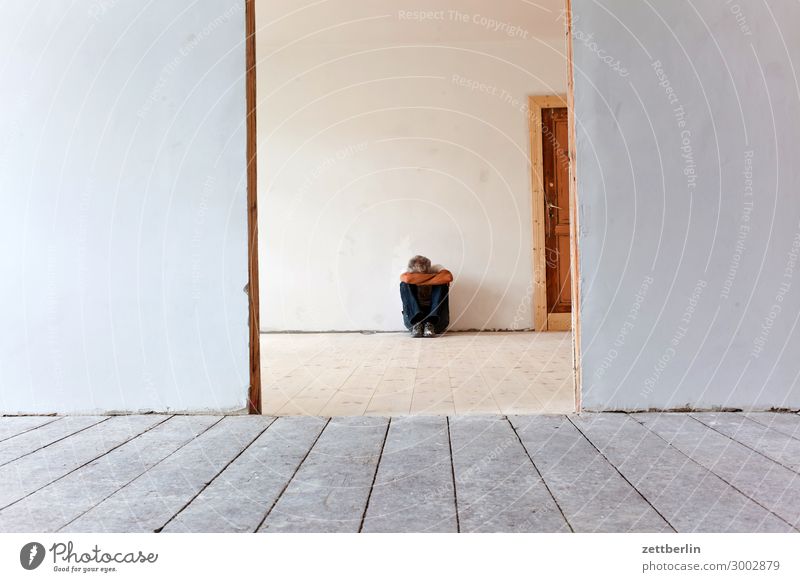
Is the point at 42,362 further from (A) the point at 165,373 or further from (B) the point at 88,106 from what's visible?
(B) the point at 88,106

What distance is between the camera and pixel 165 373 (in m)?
2.16

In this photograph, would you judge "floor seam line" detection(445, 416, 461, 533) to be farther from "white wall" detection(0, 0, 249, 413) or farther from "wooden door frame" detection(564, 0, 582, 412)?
"white wall" detection(0, 0, 249, 413)

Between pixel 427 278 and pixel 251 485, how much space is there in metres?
3.61

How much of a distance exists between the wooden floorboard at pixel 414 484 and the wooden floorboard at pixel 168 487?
15.4 inches

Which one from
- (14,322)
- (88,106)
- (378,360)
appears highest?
(88,106)

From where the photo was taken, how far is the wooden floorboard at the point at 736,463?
122cm

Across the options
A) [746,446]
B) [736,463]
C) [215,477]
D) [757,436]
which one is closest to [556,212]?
[757,436]

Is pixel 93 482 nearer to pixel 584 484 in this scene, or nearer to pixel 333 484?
pixel 333 484

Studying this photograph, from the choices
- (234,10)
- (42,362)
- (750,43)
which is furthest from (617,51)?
(42,362)

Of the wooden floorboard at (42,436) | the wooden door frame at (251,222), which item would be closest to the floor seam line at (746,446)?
the wooden door frame at (251,222)

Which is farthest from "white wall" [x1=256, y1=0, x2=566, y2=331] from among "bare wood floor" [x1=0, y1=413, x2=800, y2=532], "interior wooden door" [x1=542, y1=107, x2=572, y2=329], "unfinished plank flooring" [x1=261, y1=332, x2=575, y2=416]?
"bare wood floor" [x1=0, y1=413, x2=800, y2=532]

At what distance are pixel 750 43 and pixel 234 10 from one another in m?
1.76

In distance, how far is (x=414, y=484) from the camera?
1.36 m

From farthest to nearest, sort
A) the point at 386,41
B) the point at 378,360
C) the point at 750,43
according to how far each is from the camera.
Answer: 1. the point at 386,41
2. the point at 378,360
3. the point at 750,43
